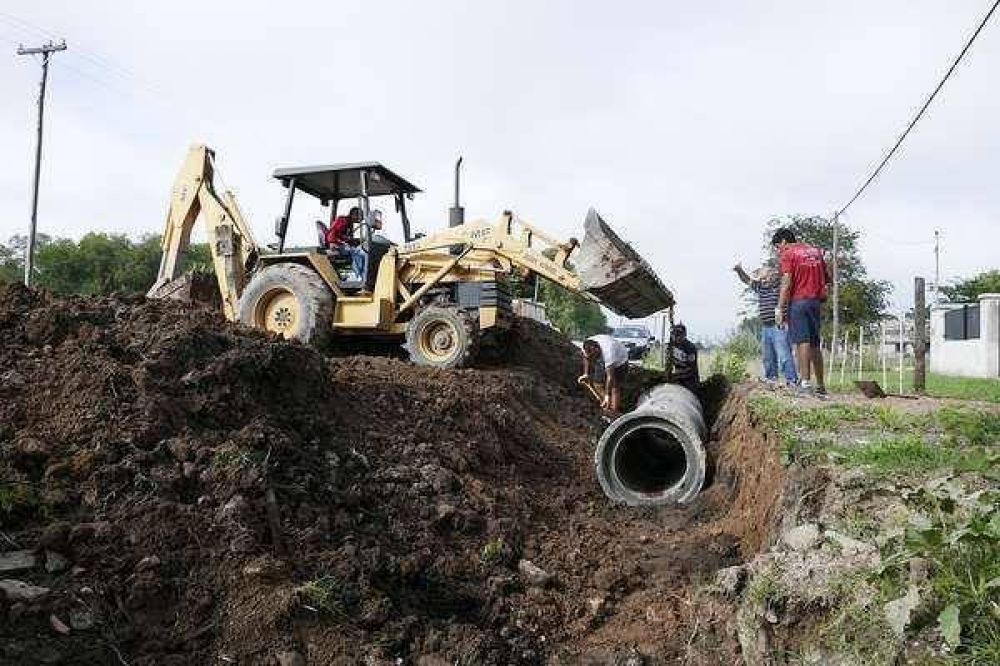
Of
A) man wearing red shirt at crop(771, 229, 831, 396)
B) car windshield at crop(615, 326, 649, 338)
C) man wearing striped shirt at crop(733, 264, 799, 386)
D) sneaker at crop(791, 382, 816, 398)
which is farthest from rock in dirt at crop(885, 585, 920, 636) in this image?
car windshield at crop(615, 326, 649, 338)

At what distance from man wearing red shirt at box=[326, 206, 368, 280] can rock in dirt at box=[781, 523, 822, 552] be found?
300 inches

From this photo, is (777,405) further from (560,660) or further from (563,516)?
(560,660)

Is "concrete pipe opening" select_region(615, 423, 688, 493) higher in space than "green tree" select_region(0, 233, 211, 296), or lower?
lower

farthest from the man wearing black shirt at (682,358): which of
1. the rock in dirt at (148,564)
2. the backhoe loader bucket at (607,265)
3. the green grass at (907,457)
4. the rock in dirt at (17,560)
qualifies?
the rock in dirt at (17,560)

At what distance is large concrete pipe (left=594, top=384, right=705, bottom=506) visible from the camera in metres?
7.28

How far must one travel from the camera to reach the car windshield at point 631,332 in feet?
88.2

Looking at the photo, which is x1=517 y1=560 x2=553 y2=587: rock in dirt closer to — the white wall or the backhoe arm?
the backhoe arm

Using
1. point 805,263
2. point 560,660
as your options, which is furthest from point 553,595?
point 805,263

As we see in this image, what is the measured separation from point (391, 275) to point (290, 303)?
1306 mm

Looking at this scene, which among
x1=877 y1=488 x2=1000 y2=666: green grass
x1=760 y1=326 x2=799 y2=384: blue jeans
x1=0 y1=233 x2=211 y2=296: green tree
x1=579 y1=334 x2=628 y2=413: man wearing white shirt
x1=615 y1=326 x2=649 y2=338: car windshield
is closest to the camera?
x1=877 y1=488 x2=1000 y2=666: green grass

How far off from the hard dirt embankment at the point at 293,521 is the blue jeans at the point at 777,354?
6.14 feet

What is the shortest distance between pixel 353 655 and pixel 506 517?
2.28m

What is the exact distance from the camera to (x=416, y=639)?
4375 millimetres

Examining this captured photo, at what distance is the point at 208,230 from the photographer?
11555 mm
